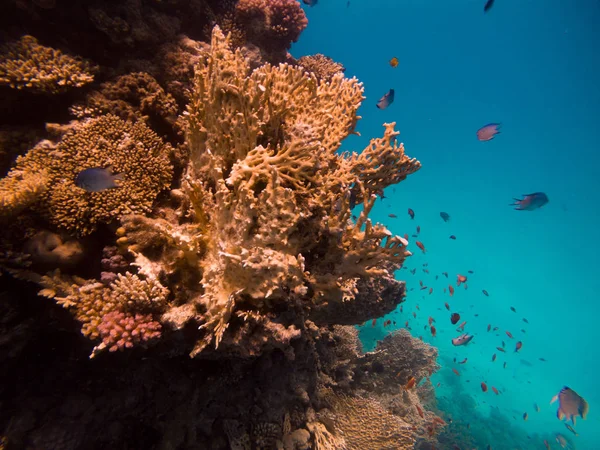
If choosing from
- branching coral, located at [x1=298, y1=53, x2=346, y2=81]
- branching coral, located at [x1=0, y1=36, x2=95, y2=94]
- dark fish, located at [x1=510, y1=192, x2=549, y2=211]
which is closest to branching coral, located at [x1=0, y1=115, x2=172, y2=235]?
branching coral, located at [x1=0, y1=36, x2=95, y2=94]

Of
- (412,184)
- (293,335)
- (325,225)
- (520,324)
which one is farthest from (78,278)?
(520,324)

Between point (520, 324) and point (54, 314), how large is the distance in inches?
5363

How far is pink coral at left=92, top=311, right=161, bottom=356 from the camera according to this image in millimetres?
2445

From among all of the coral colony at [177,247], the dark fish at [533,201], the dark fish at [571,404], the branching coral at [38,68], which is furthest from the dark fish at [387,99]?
the dark fish at [571,404]

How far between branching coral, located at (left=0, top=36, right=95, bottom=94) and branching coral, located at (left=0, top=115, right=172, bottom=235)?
0.77 metres

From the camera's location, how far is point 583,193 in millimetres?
55438

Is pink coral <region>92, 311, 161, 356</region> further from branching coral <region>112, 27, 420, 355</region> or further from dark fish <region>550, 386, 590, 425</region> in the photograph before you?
dark fish <region>550, 386, 590, 425</region>

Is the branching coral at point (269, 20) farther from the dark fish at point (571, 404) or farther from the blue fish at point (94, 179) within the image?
the dark fish at point (571, 404)

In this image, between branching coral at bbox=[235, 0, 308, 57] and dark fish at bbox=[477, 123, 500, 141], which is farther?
dark fish at bbox=[477, 123, 500, 141]

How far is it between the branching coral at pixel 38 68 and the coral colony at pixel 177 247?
19mm

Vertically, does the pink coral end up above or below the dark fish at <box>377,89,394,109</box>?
below

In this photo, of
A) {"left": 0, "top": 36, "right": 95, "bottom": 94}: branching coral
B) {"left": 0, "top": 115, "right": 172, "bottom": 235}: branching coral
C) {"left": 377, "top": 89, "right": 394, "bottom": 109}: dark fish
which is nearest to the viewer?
{"left": 0, "top": 115, "right": 172, "bottom": 235}: branching coral

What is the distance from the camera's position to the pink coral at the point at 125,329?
96.3 inches

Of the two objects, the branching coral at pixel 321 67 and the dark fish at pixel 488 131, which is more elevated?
the dark fish at pixel 488 131
